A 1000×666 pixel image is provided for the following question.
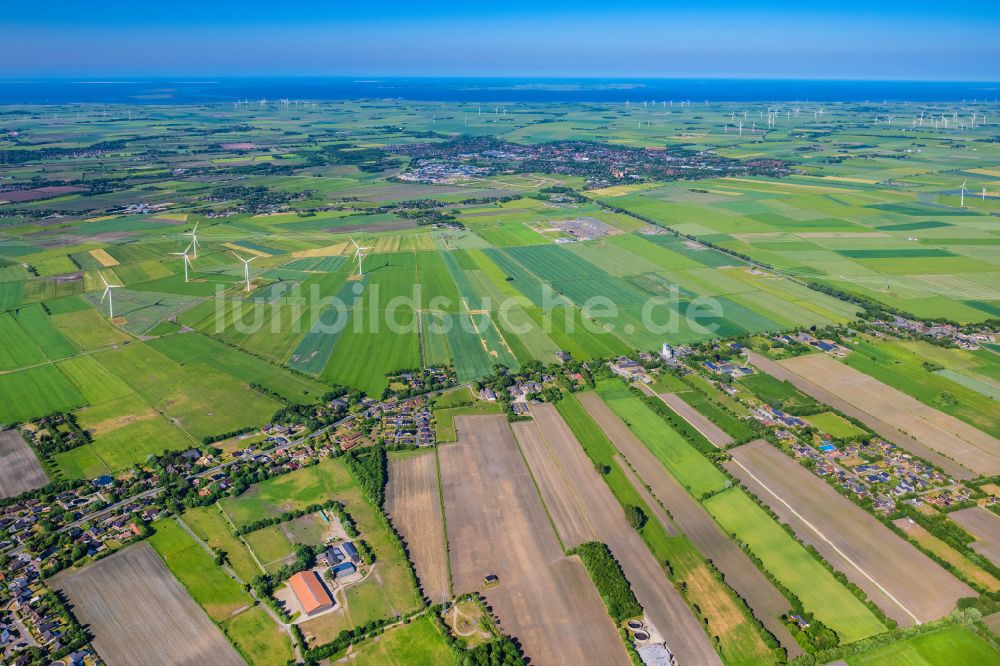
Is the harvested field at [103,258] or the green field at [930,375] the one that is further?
the harvested field at [103,258]

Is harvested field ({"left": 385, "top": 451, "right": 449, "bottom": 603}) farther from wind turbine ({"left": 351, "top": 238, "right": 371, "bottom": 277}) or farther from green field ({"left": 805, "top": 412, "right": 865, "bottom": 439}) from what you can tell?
wind turbine ({"left": 351, "top": 238, "right": 371, "bottom": 277})

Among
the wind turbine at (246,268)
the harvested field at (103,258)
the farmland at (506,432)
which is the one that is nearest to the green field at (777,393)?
the farmland at (506,432)

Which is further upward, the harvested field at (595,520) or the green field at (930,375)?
the green field at (930,375)

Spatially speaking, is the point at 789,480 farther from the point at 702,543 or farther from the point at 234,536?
the point at 234,536

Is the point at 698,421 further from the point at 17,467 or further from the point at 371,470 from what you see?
the point at 17,467

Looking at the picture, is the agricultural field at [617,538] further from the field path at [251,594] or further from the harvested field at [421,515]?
the field path at [251,594]

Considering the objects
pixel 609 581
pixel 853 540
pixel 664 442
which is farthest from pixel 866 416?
pixel 609 581
